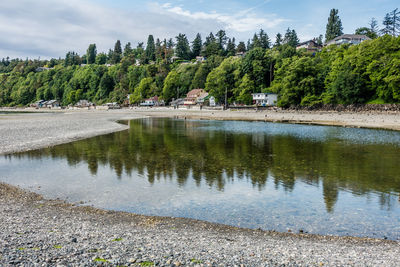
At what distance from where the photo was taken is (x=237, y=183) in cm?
1504

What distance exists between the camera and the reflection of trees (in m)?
15.2

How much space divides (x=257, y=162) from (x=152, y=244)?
14.3 metres

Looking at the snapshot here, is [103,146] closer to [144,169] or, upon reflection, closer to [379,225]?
[144,169]

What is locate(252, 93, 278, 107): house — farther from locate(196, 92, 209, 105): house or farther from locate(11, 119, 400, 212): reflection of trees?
locate(11, 119, 400, 212): reflection of trees

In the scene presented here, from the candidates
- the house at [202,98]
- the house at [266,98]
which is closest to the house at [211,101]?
the house at [202,98]

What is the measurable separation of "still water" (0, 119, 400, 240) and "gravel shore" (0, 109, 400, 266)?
110cm

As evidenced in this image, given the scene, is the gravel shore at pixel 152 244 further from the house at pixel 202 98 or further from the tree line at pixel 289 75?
the house at pixel 202 98

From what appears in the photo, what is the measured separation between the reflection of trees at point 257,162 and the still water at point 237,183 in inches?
2.6

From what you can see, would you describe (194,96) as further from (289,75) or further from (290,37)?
(290,37)

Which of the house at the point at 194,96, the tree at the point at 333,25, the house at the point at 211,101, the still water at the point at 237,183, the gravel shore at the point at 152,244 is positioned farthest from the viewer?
the tree at the point at 333,25

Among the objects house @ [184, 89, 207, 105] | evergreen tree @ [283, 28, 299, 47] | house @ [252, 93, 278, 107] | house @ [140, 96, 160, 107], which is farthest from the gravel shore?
evergreen tree @ [283, 28, 299, 47]

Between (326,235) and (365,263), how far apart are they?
240 centimetres

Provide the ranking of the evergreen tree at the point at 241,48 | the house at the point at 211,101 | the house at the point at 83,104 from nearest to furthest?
the house at the point at 211,101 → the house at the point at 83,104 → the evergreen tree at the point at 241,48

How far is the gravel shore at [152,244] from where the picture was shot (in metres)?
6.25
